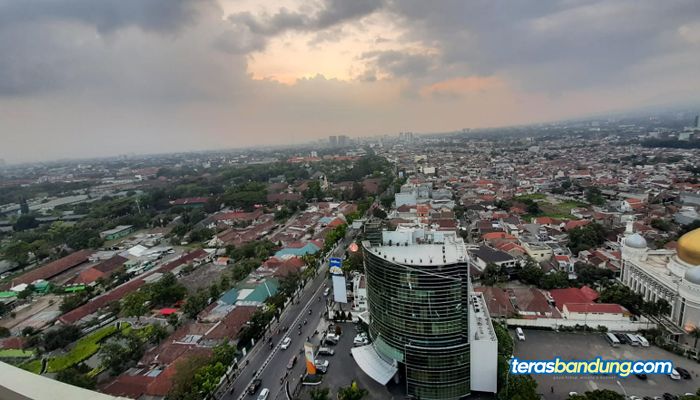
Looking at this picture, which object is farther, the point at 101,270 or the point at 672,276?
the point at 101,270

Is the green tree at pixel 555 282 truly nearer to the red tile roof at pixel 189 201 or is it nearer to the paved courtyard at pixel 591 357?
the paved courtyard at pixel 591 357

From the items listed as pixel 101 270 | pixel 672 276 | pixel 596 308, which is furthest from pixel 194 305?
pixel 672 276

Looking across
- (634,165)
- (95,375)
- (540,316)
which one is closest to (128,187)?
(95,375)

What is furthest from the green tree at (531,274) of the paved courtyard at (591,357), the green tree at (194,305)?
the green tree at (194,305)

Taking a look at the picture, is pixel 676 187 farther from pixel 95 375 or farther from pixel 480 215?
pixel 95 375

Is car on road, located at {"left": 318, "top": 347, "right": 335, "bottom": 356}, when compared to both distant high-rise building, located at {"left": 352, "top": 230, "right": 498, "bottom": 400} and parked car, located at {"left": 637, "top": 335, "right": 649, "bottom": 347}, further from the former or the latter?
parked car, located at {"left": 637, "top": 335, "right": 649, "bottom": 347}

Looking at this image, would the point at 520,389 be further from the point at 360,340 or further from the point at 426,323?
the point at 360,340

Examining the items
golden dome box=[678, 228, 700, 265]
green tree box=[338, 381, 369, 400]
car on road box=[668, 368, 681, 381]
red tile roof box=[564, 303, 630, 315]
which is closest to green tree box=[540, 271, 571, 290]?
red tile roof box=[564, 303, 630, 315]
